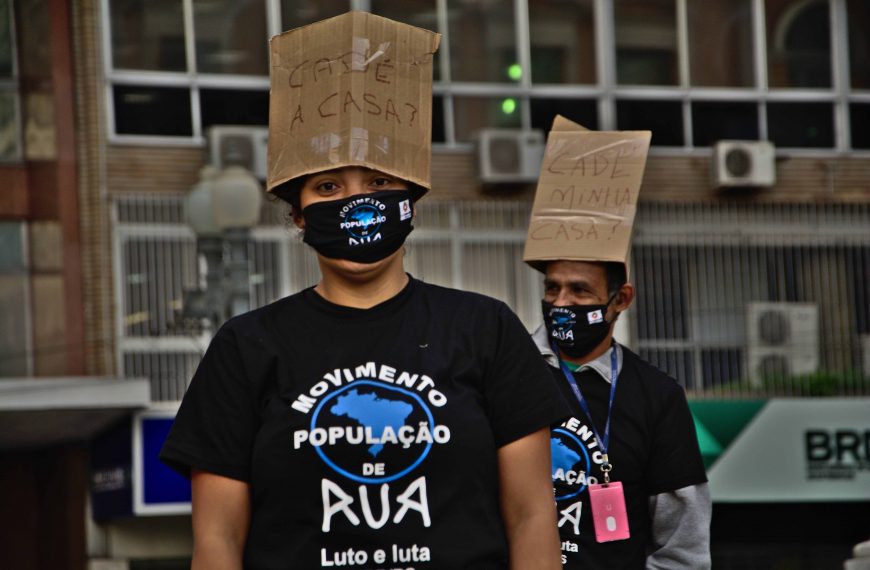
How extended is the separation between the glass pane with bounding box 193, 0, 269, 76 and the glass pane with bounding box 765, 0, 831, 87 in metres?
6.74

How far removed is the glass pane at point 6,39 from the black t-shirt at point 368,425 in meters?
18.9

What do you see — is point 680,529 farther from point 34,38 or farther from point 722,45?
point 722,45

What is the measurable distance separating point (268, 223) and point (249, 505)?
1927 centimetres

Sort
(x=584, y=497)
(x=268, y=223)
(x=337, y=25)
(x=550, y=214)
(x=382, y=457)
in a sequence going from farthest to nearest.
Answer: (x=268, y=223), (x=550, y=214), (x=584, y=497), (x=337, y=25), (x=382, y=457)

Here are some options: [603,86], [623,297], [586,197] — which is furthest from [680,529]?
[603,86]

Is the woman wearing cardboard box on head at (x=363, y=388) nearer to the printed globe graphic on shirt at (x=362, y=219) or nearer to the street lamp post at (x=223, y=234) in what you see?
the printed globe graphic on shirt at (x=362, y=219)

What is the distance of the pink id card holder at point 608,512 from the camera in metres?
5.38

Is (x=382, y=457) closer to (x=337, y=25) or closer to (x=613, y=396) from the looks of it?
(x=337, y=25)

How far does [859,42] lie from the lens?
79.8 feet

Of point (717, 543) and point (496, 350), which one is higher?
point (496, 350)

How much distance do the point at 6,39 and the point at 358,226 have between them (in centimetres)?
1918

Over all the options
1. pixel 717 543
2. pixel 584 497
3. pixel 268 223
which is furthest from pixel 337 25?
pixel 717 543

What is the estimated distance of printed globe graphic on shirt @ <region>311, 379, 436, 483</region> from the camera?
3451mm

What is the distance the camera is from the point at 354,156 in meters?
3.60
